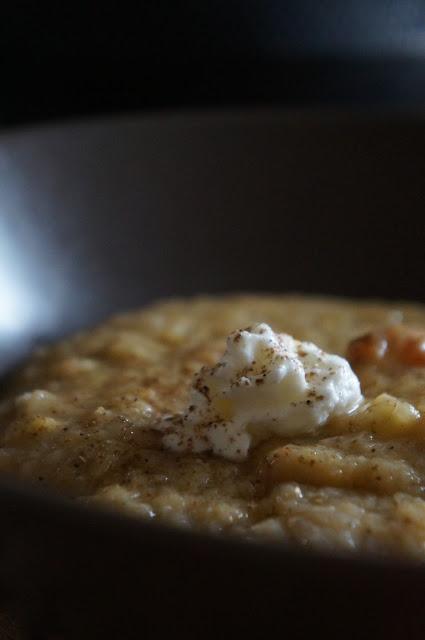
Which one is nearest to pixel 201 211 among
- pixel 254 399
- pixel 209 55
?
pixel 209 55

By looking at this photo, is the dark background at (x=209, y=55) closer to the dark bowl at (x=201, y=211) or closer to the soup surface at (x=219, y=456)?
the dark bowl at (x=201, y=211)

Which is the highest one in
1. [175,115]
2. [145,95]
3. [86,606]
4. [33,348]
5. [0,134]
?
[145,95]

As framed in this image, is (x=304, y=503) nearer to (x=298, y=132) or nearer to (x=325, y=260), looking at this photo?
(x=325, y=260)

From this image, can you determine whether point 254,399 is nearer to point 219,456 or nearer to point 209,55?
point 219,456

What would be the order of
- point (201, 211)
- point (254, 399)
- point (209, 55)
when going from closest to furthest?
1. point (254, 399)
2. point (201, 211)
3. point (209, 55)

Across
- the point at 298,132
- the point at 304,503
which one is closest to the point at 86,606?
the point at 304,503


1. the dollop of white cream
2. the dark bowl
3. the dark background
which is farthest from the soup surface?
the dark background

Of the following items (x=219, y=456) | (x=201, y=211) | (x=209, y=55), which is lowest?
(x=219, y=456)
